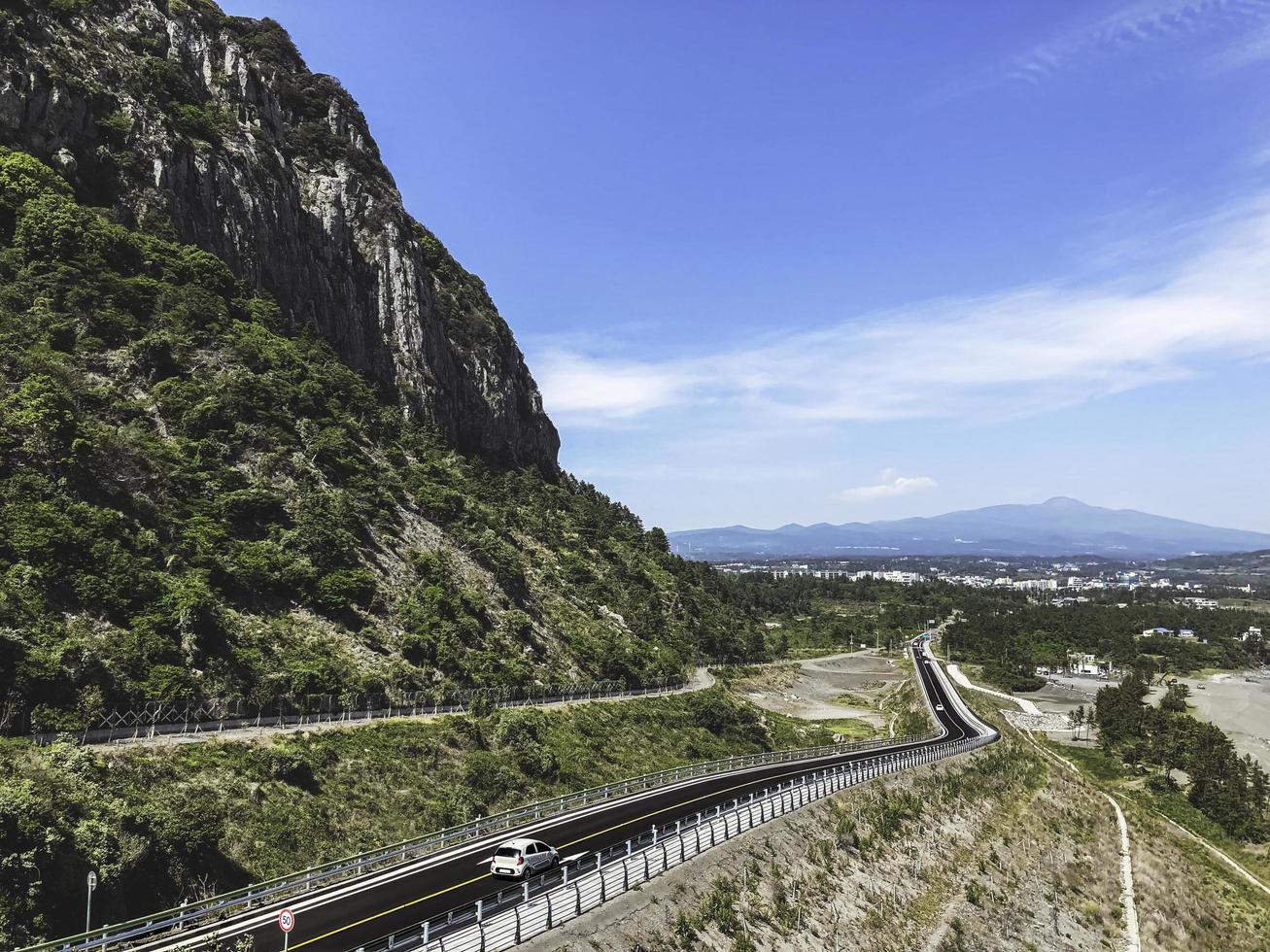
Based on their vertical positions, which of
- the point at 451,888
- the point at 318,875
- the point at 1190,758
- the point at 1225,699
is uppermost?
the point at 318,875

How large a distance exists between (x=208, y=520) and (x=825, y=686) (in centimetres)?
12309

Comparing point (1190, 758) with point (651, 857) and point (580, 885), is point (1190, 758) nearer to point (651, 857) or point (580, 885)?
point (651, 857)

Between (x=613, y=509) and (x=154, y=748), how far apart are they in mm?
140403

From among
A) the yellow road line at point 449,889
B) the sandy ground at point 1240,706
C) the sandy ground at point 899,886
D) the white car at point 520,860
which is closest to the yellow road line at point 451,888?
the yellow road line at point 449,889

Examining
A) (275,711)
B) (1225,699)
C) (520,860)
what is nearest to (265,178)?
(275,711)

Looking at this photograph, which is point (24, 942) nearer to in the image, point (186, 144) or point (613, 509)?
point (186, 144)

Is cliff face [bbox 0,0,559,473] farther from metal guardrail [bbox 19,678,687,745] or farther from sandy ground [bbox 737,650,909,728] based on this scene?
sandy ground [bbox 737,650,909,728]

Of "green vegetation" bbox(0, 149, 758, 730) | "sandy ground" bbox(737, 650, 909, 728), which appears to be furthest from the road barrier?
"sandy ground" bbox(737, 650, 909, 728)

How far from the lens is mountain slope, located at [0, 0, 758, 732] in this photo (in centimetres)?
4694

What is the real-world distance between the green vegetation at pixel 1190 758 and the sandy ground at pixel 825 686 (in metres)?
35.9

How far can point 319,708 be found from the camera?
5025cm

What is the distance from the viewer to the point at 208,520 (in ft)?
193

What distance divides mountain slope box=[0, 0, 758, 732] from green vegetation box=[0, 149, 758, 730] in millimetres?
228

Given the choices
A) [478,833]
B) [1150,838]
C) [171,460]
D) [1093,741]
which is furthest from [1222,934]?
[171,460]
